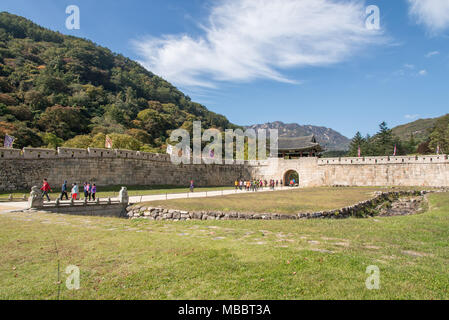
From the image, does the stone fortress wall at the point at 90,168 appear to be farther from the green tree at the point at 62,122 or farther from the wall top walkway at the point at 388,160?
the green tree at the point at 62,122

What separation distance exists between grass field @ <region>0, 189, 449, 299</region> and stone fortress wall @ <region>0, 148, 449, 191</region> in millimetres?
16704

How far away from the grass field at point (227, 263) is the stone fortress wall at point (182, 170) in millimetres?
16704

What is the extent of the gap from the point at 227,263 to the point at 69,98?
69.5 meters

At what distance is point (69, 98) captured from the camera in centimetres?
6100

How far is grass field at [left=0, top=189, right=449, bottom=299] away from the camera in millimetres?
3639

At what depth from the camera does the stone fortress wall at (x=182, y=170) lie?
70.4ft

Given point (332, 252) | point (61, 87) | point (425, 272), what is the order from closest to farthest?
point (425, 272) < point (332, 252) < point (61, 87)

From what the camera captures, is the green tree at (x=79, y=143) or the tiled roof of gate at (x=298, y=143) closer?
the tiled roof of gate at (x=298, y=143)

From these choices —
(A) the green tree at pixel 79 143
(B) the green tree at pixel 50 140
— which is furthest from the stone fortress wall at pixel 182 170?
(B) the green tree at pixel 50 140
